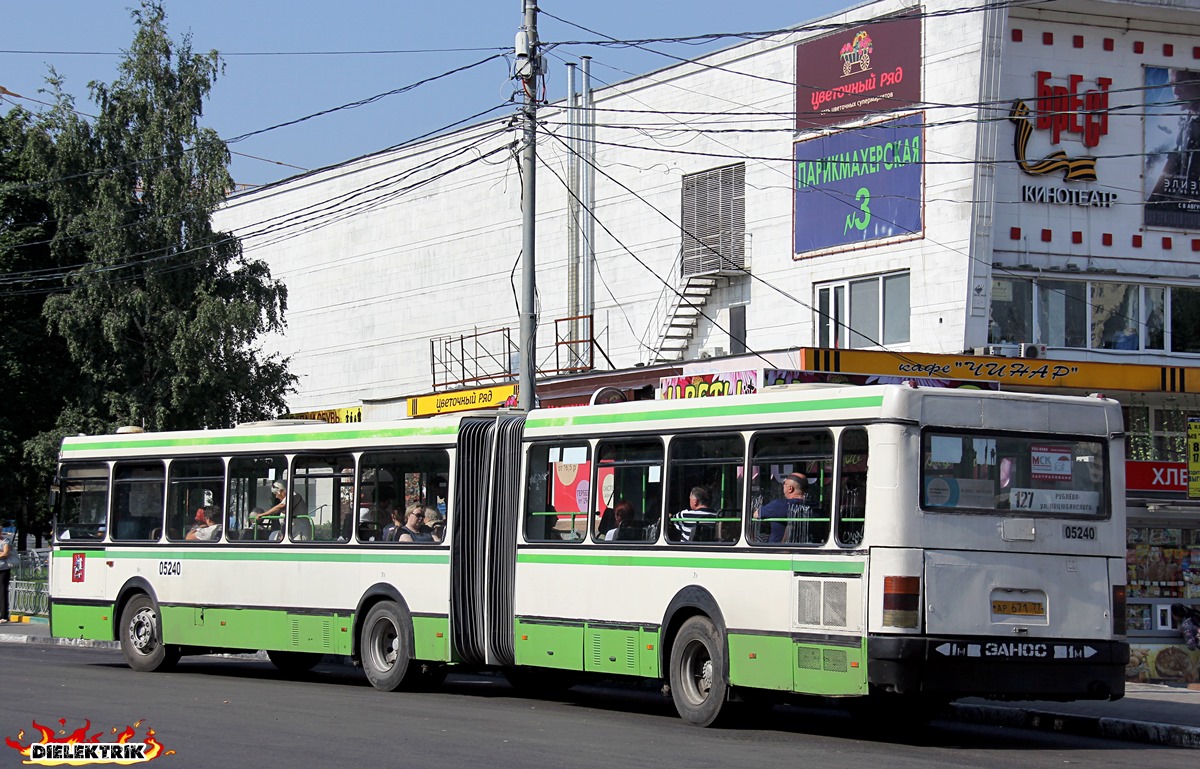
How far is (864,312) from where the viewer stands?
30938 millimetres

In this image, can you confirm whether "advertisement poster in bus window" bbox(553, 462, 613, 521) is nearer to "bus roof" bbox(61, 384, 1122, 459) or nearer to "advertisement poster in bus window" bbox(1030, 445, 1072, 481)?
"bus roof" bbox(61, 384, 1122, 459)

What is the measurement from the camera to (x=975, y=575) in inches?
509

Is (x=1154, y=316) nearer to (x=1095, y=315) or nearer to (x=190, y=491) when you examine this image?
(x=1095, y=315)

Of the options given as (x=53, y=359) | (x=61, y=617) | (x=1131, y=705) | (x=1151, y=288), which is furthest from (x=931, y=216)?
(x=53, y=359)

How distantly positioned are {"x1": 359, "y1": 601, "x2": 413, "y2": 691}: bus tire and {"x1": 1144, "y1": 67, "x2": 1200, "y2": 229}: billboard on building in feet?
62.2

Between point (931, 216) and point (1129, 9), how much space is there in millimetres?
5673

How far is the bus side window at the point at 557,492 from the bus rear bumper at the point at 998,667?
4151mm

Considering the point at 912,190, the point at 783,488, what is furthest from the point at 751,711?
the point at 912,190

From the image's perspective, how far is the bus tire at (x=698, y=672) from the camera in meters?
14.1

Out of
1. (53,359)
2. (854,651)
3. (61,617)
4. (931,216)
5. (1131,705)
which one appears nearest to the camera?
(854,651)

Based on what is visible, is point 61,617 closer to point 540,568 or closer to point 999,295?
point 540,568

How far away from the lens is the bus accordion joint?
1345 cm

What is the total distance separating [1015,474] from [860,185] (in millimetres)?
18129

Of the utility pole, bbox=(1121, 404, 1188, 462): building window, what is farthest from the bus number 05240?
bbox=(1121, 404, 1188, 462): building window
